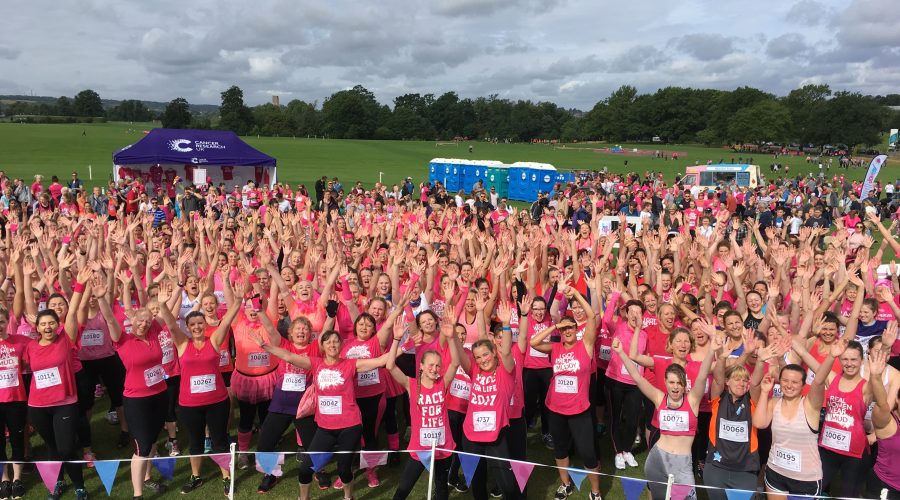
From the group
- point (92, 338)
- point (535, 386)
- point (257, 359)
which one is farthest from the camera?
point (535, 386)

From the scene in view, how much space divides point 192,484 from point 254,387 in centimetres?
97

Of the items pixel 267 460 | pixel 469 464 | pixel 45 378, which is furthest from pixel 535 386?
pixel 45 378

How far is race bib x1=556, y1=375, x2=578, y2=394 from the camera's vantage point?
5086mm

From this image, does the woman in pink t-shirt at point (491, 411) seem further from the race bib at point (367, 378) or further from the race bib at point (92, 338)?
the race bib at point (92, 338)

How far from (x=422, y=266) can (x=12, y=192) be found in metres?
15.5

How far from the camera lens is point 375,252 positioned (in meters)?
9.58

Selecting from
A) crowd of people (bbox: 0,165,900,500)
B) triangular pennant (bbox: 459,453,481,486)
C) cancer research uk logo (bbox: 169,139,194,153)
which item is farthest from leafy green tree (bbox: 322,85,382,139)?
triangular pennant (bbox: 459,453,481,486)

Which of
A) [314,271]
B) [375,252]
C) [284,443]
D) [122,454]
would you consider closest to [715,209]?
[375,252]

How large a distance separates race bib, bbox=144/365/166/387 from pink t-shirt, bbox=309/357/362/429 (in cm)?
144

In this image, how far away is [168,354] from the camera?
5.79 meters

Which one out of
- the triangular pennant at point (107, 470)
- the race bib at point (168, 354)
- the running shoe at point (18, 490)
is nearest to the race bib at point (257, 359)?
the race bib at point (168, 354)

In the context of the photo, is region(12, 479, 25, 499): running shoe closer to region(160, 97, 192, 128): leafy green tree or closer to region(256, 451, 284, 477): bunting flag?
region(256, 451, 284, 477): bunting flag

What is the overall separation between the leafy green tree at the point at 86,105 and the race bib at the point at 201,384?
152 metres

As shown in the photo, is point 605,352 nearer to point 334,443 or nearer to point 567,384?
point 567,384
